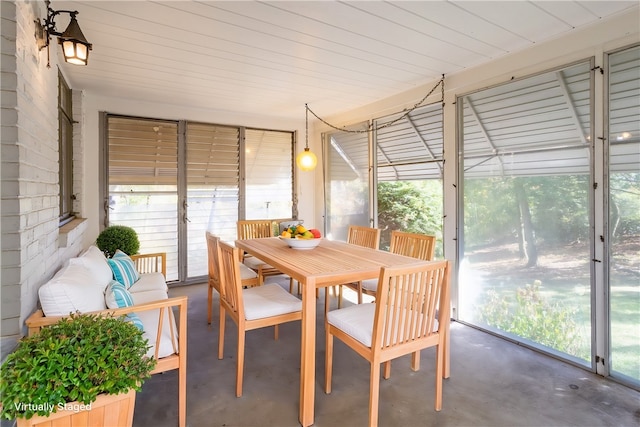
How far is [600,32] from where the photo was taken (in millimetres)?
2273

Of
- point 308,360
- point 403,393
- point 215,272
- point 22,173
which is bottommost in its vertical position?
point 403,393

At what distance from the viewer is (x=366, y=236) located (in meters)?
3.54

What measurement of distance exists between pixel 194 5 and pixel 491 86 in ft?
8.06

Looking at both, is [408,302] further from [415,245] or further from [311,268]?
[415,245]

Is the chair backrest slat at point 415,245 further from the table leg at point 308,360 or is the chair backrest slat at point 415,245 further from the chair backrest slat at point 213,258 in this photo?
the chair backrest slat at point 213,258

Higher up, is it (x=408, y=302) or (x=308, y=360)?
(x=408, y=302)

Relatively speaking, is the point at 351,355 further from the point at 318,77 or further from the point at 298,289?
the point at 318,77

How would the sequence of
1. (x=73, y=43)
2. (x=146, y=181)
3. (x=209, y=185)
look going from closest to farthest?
(x=73, y=43), (x=146, y=181), (x=209, y=185)

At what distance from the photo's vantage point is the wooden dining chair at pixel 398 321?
1.70 meters

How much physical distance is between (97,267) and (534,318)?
3.30m

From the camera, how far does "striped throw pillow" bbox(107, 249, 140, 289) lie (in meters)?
2.62

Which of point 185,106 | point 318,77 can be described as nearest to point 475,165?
point 318,77

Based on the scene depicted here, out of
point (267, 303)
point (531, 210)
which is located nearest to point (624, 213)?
point (531, 210)

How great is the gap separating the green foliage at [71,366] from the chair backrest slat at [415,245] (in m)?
2.14
